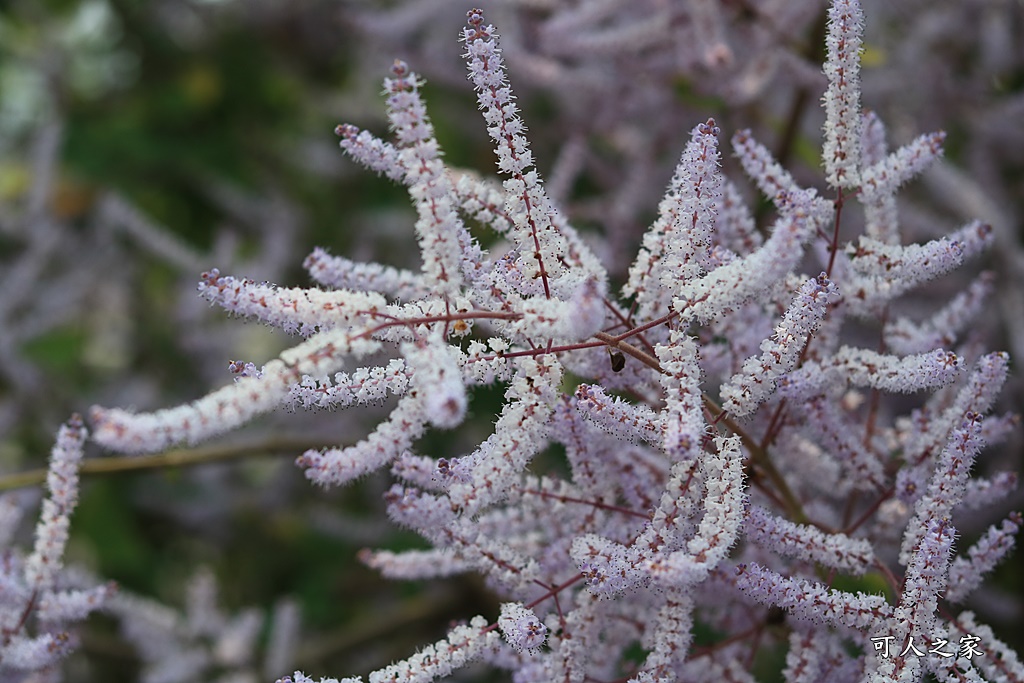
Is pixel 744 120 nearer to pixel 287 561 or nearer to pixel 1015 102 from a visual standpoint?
pixel 1015 102

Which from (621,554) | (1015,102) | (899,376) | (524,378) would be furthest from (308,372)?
(1015,102)

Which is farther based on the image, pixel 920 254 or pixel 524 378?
pixel 920 254

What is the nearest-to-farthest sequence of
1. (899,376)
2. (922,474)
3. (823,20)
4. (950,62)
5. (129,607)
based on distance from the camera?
1. (899,376)
2. (922,474)
3. (129,607)
4. (823,20)
5. (950,62)

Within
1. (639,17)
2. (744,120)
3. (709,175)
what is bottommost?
(709,175)

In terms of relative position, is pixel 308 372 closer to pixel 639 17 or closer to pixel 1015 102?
pixel 639 17

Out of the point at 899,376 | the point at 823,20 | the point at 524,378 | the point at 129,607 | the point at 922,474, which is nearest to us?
the point at 524,378

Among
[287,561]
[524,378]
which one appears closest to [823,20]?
[524,378]

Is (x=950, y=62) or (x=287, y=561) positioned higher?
(x=950, y=62)
